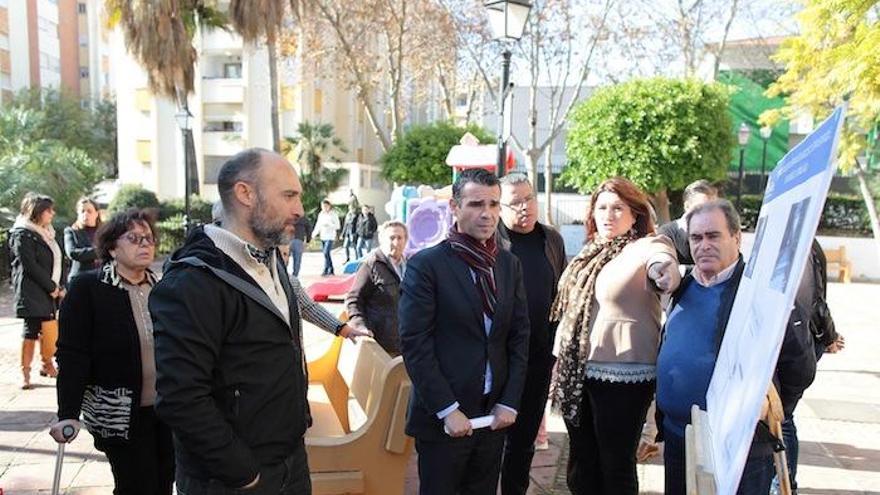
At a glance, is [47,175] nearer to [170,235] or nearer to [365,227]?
[170,235]

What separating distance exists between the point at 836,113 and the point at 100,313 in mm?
2653

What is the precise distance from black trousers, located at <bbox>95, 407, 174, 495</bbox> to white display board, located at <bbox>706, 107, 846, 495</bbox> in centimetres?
224

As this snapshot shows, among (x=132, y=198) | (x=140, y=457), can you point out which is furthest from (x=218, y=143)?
(x=140, y=457)

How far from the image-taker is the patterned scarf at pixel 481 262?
104 inches

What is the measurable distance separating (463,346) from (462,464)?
0.49 meters

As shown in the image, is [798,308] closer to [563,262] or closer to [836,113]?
[836,113]

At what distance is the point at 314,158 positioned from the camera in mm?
27656

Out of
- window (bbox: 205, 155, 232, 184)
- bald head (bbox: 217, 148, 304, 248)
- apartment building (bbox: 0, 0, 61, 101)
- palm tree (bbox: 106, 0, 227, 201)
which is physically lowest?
bald head (bbox: 217, 148, 304, 248)

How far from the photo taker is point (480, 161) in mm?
11297

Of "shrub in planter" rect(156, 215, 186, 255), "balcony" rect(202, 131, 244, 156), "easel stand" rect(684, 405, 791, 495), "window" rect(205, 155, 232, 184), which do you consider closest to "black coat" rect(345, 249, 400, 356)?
"easel stand" rect(684, 405, 791, 495)

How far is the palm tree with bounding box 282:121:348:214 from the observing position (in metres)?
27.4

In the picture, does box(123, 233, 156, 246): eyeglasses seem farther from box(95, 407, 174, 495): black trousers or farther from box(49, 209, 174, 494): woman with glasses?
box(95, 407, 174, 495): black trousers

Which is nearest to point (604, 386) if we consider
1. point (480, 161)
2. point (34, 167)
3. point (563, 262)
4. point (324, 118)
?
point (563, 262)

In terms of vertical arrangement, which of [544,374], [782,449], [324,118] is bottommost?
[544,374]
